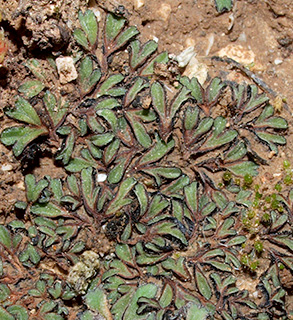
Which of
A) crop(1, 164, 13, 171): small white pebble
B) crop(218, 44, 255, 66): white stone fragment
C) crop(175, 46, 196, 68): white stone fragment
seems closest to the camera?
crop(1, 164, 13, 171): small white pebble

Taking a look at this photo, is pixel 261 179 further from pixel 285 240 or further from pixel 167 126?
pixel 167 126

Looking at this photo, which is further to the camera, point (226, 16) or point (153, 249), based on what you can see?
point (226, 16)

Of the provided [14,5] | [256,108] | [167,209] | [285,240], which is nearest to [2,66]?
[14,5]

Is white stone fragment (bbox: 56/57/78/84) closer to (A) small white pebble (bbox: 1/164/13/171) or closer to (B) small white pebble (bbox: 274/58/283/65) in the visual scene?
(A) small white pebble (bbox: 1/164/13/171)

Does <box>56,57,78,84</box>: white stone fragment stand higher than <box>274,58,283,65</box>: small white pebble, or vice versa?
<box>274,58,283,65</box>: small white pebble

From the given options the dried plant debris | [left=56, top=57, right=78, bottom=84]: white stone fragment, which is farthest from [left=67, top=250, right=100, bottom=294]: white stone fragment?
[left=56, top=57, right=78, bottom=84]: white stone fragment

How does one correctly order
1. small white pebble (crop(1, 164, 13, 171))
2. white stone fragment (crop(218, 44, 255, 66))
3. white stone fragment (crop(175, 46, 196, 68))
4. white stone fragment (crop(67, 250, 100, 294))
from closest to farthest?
white stone fragment (crop(67, 250, 100, 294)), small white pebble (crop(1, 164, 13, 171)), white stone fragment (crop(175, 46, 196, 68)), white stone fragment (crop(218, 44, 255, 66))

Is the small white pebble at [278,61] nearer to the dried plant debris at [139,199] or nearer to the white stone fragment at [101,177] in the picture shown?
the dried plant debris at [139,199]
